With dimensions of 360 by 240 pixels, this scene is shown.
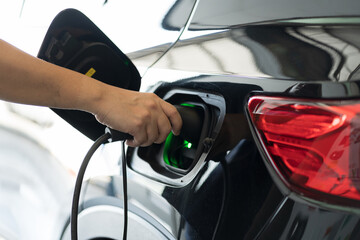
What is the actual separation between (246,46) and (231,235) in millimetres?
451

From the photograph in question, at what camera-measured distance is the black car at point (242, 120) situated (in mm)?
803

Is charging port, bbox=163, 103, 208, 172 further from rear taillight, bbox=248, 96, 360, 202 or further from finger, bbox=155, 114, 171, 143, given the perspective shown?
rear taillight, bbox=248, 96, 360, 202

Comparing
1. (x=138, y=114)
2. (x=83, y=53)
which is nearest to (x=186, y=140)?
(x=138, y=114)

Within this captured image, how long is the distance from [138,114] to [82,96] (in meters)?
0.15

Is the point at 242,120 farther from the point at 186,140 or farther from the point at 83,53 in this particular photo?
the point at 83,53

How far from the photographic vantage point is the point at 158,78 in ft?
3.92

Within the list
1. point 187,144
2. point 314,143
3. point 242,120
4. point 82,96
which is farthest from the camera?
point 187,144

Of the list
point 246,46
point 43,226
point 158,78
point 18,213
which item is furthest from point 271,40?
point 18,213

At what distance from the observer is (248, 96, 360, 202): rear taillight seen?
78 cm

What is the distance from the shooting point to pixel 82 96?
1.05 m

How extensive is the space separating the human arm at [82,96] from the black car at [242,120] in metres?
0.09

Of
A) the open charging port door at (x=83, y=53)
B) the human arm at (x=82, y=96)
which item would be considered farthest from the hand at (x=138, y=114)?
the open charging port door at (x=83, y=53)

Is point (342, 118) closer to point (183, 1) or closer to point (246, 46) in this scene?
point (246, 46)

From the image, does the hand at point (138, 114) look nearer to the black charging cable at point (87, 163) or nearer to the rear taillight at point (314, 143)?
the black charging cable at point (87, 163)
